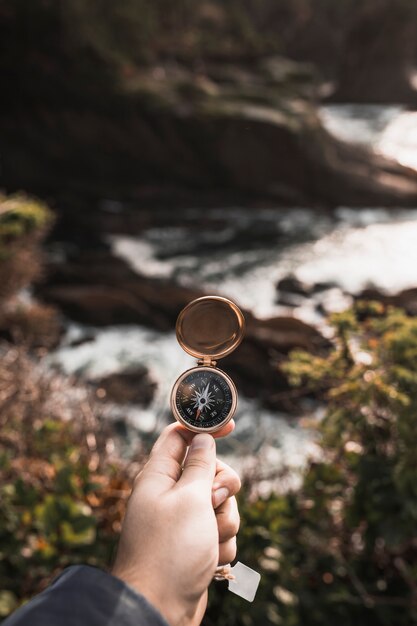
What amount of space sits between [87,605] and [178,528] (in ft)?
0.97

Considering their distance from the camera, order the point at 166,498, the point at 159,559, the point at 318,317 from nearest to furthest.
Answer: the point at 159,559, the point at 166,498, the point at 318,317

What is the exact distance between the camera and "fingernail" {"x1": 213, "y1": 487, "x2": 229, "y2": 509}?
1317 millimetres

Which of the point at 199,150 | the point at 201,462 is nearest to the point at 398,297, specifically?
the point at 201,462

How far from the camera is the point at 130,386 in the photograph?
6.95 m

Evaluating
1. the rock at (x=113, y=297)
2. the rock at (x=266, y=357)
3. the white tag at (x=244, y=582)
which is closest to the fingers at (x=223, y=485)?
the white tag at (x=244, y=582)

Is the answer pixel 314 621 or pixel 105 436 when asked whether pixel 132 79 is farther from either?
pixel 314 621

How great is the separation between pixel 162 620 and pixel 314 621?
2.13 m

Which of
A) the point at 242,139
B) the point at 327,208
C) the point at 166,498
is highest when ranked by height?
the point at 242,139

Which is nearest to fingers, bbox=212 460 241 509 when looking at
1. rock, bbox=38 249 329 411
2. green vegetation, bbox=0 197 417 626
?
green vegetation, bbox=0 197 417 626

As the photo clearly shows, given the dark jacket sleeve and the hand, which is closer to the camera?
the dark jacket sleeve

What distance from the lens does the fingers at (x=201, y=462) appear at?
1274 millimetres

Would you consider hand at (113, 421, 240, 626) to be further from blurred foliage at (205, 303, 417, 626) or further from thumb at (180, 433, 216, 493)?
blurred foliage at (205, 303, 417, 626)

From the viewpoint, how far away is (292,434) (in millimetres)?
6254

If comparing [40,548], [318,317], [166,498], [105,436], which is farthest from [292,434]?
[166,498]
